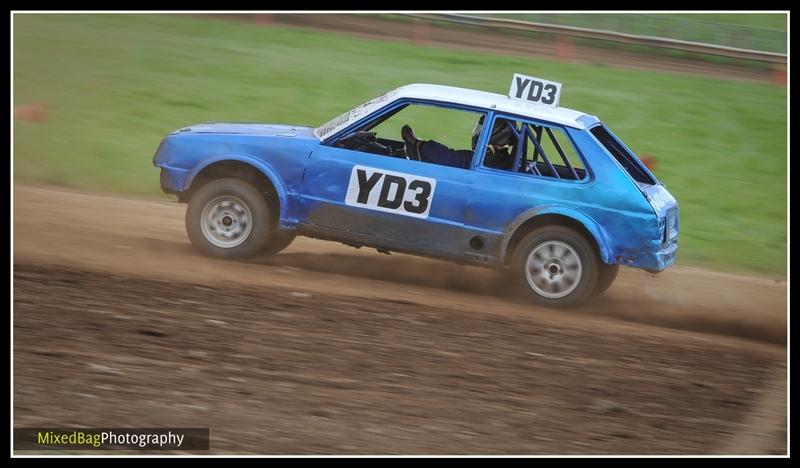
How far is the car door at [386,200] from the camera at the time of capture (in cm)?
813

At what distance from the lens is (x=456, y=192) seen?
320 inches

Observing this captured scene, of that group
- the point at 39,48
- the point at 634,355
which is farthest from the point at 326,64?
the point at 634,355

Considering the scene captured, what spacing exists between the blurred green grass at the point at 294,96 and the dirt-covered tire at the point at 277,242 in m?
3.59

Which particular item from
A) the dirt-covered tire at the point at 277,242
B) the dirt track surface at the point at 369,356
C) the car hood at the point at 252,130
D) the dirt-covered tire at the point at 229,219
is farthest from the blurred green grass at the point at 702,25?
the dirt-covered tire at the point at 229,219

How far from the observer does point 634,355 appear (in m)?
7.71

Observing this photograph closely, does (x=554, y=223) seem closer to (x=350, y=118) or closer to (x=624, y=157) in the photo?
(x=624, y=157)

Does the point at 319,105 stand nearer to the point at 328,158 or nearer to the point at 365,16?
the point at 365,16

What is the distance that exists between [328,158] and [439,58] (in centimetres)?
714

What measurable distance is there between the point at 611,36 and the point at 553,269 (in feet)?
23.4

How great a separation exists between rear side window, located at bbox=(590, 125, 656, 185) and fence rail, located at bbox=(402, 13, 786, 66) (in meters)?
5.30

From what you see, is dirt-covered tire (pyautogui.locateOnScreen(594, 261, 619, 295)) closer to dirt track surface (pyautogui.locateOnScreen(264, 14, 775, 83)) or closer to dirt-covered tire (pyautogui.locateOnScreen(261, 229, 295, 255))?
dirt-covered tire (pyautogui.locateOnScreen(261, 229, 295, 255))

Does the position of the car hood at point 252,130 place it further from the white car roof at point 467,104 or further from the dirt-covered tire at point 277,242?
the dirt-covered tire at point 277,242

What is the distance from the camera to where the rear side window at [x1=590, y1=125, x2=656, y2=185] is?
857cm

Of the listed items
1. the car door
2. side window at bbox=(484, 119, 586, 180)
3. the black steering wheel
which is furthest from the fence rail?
the car door
